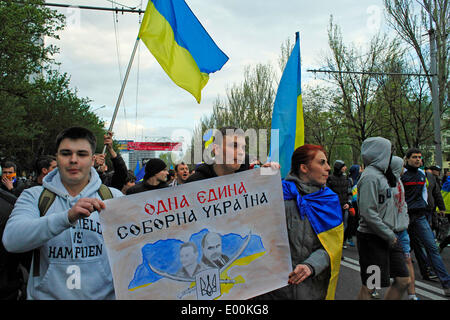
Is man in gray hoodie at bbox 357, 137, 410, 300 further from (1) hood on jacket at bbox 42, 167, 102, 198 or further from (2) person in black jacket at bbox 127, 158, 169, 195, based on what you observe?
(1) hood on jacket at bbox 42, 167, 102, 198

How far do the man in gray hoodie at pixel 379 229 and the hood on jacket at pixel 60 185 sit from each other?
9.16 ft

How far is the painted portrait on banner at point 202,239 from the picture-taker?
231 centimetres

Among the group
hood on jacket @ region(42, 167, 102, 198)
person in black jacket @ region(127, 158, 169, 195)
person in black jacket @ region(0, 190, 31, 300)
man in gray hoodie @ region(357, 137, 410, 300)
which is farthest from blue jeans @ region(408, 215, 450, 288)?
person in black jacket @ region(0, 190, 31, 300)

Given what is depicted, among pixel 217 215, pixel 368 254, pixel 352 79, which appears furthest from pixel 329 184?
pixel 352 79

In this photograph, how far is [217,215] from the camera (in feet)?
8.58

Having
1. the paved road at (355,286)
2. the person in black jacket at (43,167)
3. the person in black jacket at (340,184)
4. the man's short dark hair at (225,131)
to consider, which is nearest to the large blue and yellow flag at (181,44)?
the man's short dark hair at (225,131)

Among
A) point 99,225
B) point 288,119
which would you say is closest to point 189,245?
point 99,225

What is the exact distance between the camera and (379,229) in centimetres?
398

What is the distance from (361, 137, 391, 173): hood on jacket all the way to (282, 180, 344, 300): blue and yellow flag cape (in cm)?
163

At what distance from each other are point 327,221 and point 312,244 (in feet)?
0.61

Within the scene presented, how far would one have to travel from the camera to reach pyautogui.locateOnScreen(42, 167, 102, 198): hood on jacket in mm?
2168

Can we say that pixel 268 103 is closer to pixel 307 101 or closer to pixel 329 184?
pixel 307 101
